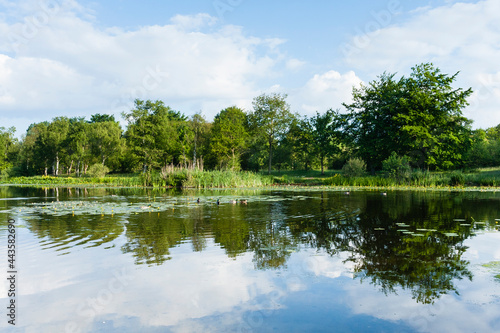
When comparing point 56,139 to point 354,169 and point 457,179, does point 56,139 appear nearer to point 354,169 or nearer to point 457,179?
point 354,169

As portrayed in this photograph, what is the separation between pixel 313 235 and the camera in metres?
10.2

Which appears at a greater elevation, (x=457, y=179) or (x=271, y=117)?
(x=271, y=117)

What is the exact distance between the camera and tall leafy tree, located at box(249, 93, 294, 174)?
6134 centimetres

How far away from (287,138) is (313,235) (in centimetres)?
5233

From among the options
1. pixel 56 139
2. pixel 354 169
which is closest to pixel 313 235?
pixel 354 169

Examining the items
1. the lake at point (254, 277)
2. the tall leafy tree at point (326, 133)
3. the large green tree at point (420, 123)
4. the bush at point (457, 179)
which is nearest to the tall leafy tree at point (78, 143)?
the tall leafy tree at point (326, 133)

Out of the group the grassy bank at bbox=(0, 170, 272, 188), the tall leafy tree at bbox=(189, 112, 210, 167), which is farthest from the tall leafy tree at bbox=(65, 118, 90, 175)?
the grassy bank at bbox=(0, 170, 272, 188)

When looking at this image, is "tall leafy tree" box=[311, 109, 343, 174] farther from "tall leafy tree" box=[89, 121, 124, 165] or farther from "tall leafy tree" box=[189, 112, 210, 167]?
"tall leafy tree" box=[89, 121, 124, 165]

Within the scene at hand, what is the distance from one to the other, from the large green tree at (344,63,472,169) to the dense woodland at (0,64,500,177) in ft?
0.39

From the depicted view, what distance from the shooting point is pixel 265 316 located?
485 cm

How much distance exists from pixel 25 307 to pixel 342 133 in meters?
50.1

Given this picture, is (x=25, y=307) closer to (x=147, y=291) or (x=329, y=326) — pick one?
(x=147, y=291)

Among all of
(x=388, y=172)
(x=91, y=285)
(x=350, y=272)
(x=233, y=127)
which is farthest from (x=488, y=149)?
(x=91, y=285)

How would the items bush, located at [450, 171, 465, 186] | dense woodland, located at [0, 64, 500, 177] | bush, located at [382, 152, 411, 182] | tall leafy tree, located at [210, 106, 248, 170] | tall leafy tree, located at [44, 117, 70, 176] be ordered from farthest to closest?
1. tall leafy tree, located at [44, 117, 70, 176]
2. tall leafy tree, located at [210, 106, 248, 170]
3. dense woodland, located at [0, 64, 500, 177]
4. bush, located at [450, 171, 465, 186]
5. bush, located at [382, 152, 411, 182]
